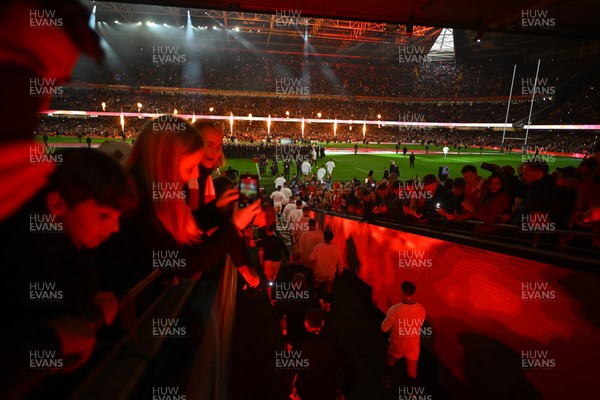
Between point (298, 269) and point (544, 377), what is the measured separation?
129 inches

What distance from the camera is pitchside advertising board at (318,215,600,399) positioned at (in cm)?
317

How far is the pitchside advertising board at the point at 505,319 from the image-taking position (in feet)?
10.4

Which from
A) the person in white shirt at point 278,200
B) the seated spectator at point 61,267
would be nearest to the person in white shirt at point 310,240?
the seated spectator at point 61,267

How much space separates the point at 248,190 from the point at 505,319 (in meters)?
3.64

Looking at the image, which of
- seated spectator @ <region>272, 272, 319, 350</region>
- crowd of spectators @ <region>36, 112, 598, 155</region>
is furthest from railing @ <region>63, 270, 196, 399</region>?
crowd of spectators @ <region>36, 112, 598, 155</region>

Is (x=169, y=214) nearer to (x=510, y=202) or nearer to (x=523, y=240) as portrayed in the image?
(x=523, y=240)

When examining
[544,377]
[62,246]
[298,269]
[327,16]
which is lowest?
[544,377]

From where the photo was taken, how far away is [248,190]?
2.29 meters

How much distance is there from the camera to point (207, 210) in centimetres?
258

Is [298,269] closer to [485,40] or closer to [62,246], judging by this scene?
[62,246]

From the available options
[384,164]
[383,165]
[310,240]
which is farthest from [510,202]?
[384,164]

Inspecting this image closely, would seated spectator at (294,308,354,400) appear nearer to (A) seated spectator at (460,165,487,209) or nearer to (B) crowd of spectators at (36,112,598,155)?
(A) seated spectator at (460,165,487,209)

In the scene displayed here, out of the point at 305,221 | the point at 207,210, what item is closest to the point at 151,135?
the point at 207,210

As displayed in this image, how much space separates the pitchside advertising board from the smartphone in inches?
125
